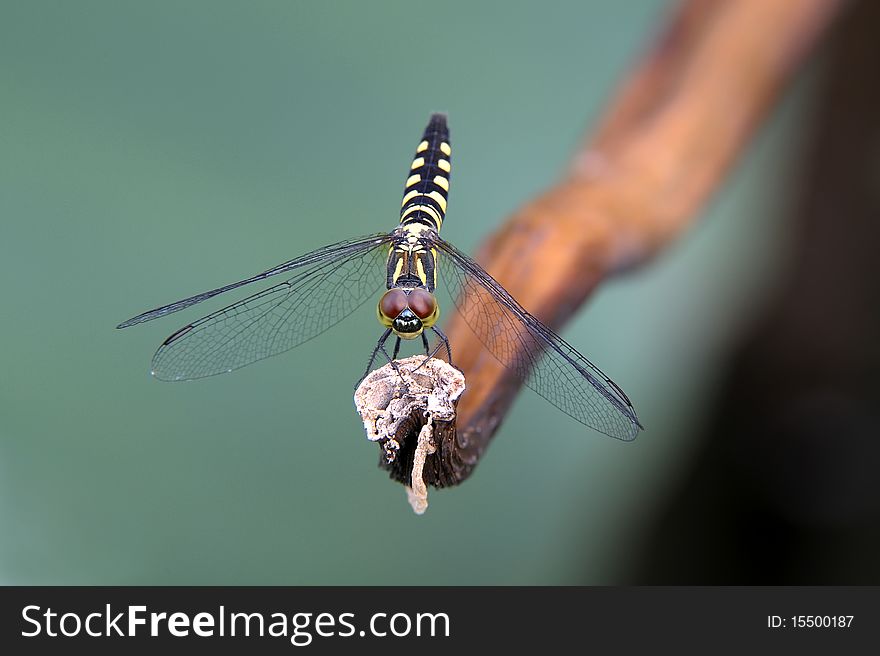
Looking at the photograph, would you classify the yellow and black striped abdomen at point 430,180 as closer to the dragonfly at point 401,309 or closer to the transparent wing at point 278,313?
the dragonfly at point 401,309

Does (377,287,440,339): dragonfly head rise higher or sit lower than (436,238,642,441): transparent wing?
higher

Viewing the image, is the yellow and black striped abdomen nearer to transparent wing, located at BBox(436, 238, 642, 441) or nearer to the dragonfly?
the dragonfly

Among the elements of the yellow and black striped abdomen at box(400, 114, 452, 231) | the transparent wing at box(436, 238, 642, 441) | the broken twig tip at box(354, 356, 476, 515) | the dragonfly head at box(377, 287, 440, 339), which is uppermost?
the yellow and black striped abdomen at box(400, 114, 452, 231)

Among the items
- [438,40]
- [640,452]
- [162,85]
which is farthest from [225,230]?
[640,452]

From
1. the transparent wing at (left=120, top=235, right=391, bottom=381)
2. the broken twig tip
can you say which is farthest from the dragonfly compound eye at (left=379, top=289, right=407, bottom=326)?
the broken twig tip

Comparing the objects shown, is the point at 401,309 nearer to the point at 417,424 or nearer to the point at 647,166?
the point at 647,166

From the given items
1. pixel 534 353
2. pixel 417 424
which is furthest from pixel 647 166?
pixel 417 424

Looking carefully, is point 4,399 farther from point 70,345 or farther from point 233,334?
point 233,334

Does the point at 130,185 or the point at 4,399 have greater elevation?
the point at 130,185
